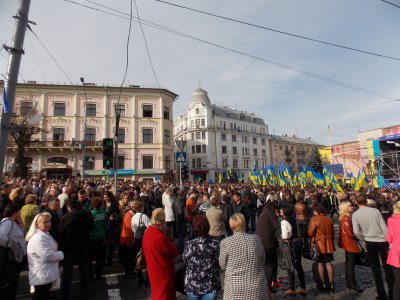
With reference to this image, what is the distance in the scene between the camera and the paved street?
521 cm

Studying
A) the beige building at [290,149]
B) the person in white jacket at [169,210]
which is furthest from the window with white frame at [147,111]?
the beige building at [290,149]

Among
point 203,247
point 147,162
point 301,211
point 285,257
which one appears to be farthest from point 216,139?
point 203,247

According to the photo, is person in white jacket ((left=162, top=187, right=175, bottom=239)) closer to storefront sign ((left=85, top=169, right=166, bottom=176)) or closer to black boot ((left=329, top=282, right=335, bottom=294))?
black boot ((left=329, top=282, right=335, bottom=294))

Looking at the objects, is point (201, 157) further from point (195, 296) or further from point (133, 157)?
point (195, 296)

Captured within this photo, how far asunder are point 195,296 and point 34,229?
283cm

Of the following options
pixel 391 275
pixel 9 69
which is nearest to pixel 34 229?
pixel 9 69

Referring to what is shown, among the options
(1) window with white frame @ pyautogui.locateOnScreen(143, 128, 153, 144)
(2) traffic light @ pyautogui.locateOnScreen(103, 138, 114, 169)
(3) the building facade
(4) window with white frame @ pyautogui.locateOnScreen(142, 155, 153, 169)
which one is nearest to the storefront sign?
(3) the building facade

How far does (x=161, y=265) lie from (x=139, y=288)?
9.26 feet

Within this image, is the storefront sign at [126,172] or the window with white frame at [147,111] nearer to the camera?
the storefront sign at [126,172]

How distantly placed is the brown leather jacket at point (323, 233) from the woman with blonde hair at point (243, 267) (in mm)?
2639

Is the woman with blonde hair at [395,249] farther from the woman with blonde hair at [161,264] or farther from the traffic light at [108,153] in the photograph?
the traffic light at [108,153]

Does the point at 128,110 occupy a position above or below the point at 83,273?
above

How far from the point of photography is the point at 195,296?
332 centimetres

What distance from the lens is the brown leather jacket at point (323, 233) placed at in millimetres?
5266
